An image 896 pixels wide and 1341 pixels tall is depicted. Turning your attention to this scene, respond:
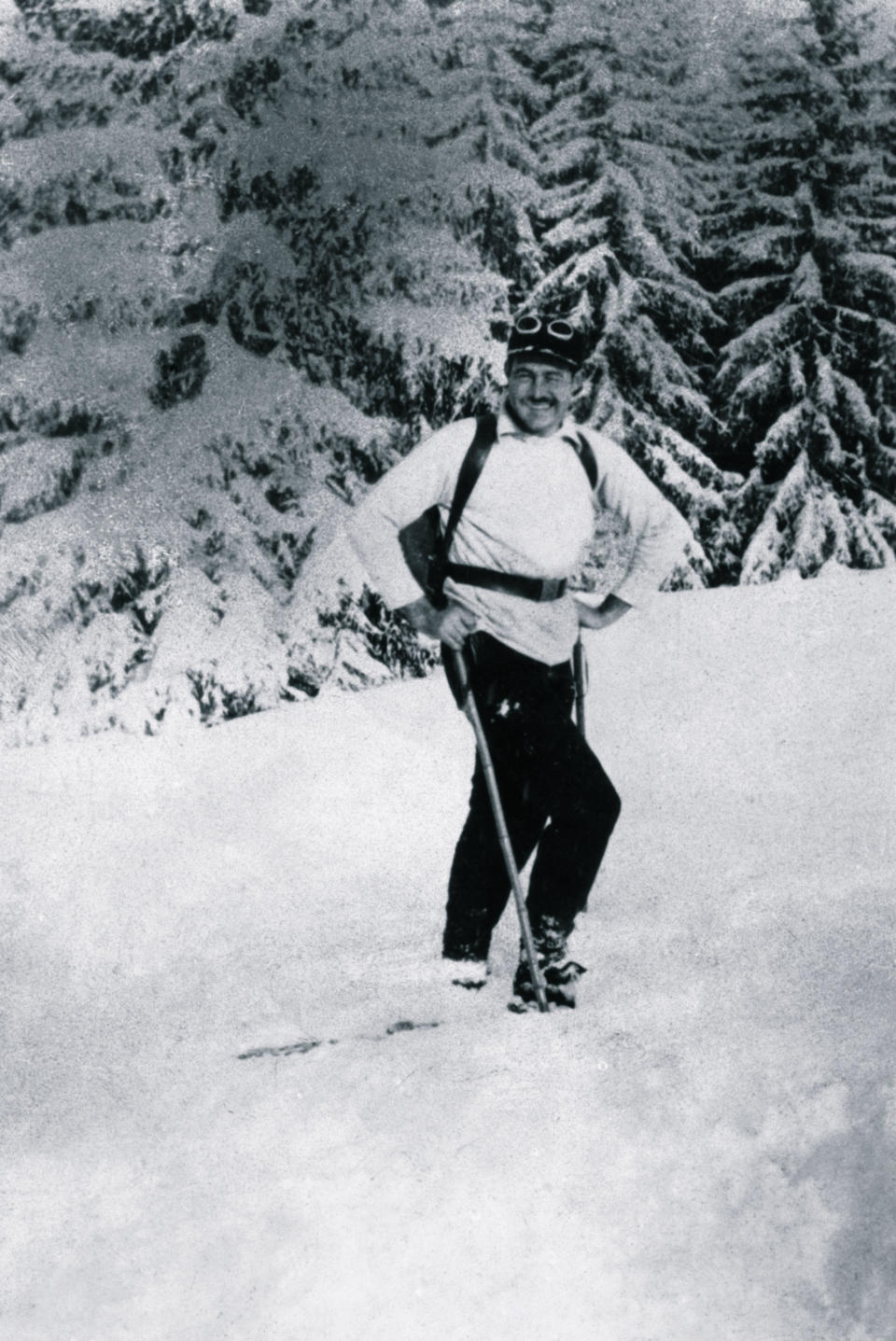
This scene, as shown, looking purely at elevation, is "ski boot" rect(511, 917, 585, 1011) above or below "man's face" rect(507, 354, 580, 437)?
below

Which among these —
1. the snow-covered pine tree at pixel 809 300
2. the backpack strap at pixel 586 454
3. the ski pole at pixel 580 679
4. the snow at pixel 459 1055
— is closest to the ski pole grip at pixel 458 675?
the ski pole at pixel 580 679

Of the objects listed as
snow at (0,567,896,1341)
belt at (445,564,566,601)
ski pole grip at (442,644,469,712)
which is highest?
belt at (445,564,566,601)

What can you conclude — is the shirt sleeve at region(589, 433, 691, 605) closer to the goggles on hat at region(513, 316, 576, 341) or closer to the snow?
the goggles on hat at region(513, 316, 576, 341)

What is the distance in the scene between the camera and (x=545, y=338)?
3.33 meters

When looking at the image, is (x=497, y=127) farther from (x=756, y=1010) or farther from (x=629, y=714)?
(x=756, y=1010)

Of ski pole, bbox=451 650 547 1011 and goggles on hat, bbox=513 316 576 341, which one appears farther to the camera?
ski pole, bbox=451 650 547 1011

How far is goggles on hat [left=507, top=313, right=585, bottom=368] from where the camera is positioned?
131 inches

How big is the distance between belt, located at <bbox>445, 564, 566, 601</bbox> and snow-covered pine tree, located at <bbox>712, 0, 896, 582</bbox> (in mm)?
2332

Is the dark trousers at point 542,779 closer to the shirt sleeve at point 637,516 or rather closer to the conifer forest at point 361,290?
Result: the shirt sleeve at point 637,516

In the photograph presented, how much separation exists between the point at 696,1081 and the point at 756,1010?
0.32m

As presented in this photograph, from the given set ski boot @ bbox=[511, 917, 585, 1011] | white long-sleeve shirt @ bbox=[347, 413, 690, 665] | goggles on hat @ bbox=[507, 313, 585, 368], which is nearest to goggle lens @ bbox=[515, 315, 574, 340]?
goggles on hat @ bbox=[507, 313, 585, 368]

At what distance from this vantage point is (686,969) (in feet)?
11.3

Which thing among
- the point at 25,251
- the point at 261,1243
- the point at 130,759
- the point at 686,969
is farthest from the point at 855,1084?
the point at 25,251

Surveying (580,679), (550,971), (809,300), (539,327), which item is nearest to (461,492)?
(539,327)
